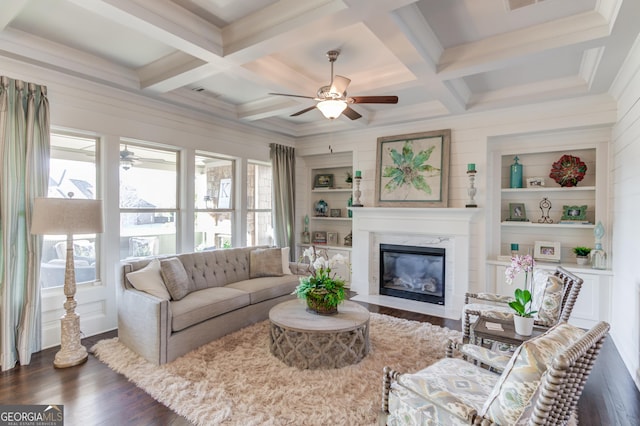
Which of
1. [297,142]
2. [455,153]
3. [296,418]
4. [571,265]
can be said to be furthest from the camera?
[297,142]

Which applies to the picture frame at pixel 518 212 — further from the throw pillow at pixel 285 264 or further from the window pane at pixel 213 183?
the window pane at pixel 213 183

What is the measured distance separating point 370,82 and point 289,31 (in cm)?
153

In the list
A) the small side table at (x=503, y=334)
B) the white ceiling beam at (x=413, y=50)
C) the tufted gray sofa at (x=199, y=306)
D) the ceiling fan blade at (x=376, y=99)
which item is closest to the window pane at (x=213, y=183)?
the tufted gray sofa at (x=199, y=306)

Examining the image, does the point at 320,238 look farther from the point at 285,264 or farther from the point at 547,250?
the point at 547,250

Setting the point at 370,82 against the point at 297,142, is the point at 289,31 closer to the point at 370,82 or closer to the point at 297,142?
the point at 370,82

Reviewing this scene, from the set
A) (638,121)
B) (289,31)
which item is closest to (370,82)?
(289,31)

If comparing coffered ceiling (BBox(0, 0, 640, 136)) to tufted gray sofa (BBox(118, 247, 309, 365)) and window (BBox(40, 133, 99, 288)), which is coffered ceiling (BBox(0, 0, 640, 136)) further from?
tufted gray sofa (BBox(118, 247, 309, 365))

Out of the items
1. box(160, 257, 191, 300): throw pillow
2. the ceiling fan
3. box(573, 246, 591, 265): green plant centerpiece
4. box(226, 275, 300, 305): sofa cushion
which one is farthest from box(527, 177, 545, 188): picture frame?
box(160, 257, 191, 300): throw pillow

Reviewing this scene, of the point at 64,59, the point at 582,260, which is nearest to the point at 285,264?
the point at 64,59

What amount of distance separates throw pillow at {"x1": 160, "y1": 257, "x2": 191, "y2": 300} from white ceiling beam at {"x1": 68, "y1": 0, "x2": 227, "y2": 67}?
2075 mm

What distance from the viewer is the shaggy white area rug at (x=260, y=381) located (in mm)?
2262

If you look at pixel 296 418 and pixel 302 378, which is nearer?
pixel 296 418

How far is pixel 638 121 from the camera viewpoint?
286 cm

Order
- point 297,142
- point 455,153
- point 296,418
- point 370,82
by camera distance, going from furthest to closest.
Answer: point 297,142, point 455,153, point 370,82, point 296,418
